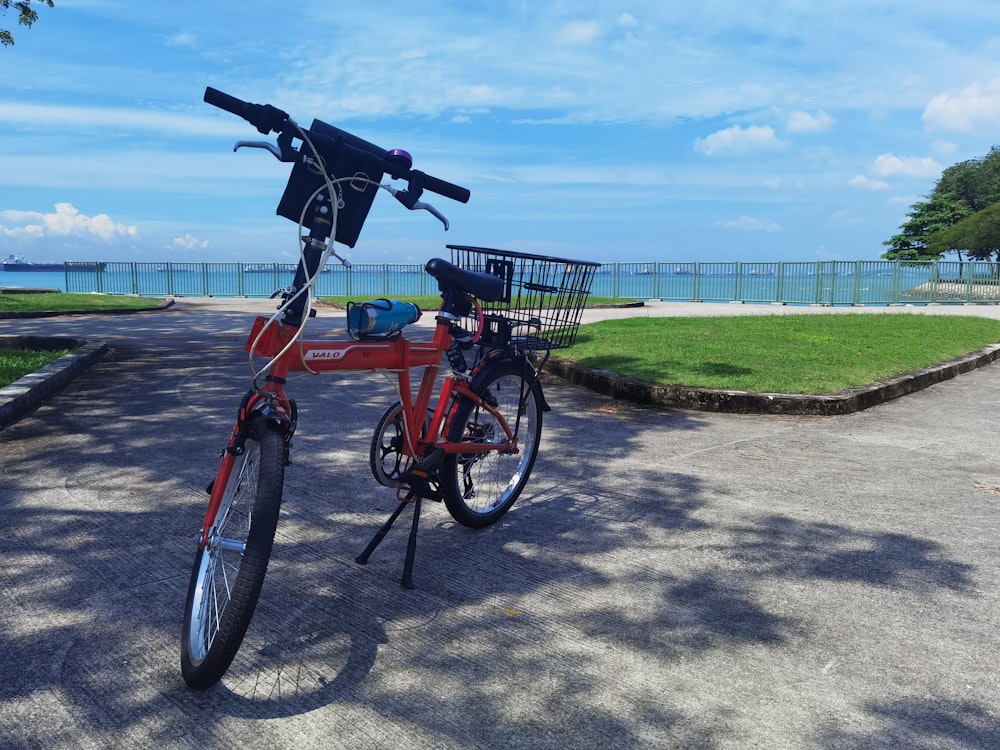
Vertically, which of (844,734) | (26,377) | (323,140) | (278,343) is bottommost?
(844,734)

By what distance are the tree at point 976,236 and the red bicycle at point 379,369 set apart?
2189 inches

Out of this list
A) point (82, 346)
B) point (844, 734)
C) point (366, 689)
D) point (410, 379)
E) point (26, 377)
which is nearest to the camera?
point (844, 734)

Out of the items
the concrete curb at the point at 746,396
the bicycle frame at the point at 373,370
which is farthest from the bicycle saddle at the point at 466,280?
the concrete curb at the point at 746,396

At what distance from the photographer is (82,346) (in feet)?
35.5

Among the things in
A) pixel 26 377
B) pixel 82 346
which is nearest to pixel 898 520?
pixel 26 377

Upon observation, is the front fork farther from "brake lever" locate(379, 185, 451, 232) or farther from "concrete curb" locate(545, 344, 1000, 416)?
"concrete curb" locate(545, 344, 1000, 416)

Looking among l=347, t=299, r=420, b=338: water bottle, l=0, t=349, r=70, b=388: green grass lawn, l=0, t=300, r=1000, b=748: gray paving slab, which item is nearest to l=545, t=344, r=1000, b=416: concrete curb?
l=0, t=300, r=1000, b=748: gray paving slab

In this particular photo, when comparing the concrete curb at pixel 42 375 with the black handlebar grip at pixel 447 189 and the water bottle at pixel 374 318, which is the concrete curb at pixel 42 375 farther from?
the black handlebar grip at pixel 447 189

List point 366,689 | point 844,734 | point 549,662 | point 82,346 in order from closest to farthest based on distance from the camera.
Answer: point 844,734 → point 366,689 → point 549,662 → point 82,346

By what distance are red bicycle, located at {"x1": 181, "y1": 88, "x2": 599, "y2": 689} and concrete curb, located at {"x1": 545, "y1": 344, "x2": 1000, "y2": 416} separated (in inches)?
136

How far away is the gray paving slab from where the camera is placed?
8.11 ft

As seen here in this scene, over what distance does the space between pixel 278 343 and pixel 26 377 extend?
19.4 ft

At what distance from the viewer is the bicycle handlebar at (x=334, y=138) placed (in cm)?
277

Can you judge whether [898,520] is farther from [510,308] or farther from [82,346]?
[82,346]
